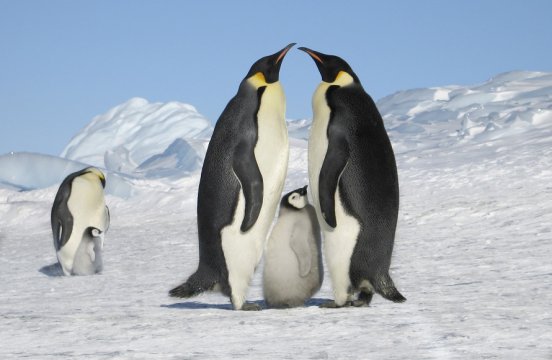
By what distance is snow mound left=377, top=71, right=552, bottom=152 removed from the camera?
1869 cm

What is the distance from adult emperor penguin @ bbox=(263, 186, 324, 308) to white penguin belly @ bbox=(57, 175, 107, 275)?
13.5 ft

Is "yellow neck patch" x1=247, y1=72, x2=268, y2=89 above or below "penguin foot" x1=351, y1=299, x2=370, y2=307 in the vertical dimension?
above

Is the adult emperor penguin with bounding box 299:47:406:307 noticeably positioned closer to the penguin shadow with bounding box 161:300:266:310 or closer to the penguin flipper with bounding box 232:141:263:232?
the penguin flipper with bounding box 232:141:263:232

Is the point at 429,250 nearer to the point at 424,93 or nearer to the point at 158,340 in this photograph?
the point at 158,340

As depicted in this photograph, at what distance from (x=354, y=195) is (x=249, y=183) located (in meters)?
0.53

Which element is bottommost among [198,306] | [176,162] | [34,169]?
[176,162]

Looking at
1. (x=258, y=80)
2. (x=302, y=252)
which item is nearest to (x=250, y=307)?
(x=302, y=252)

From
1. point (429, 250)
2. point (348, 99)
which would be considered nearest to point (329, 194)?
point (348, 99)

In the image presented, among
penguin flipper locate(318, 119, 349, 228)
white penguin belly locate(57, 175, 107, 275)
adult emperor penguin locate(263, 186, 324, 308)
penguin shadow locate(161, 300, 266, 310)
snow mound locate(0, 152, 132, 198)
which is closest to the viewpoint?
penguin flipper locate(318, 119, 349, 228)

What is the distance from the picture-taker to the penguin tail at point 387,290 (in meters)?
4.42

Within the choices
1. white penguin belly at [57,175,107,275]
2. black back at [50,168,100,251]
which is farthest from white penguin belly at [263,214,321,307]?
black back at [50,168,100,251]

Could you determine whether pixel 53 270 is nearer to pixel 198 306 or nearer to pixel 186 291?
pixel 198 306

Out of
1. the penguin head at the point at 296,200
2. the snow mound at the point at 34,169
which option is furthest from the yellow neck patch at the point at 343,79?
the snow mound at the point at 34,169

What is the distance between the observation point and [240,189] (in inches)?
177
